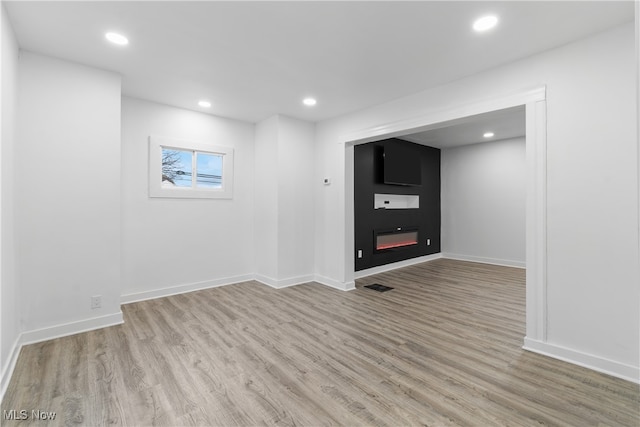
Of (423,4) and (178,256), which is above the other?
(423,4)

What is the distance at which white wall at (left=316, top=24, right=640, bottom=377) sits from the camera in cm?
223

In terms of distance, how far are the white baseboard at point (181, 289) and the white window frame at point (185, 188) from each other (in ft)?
4.31

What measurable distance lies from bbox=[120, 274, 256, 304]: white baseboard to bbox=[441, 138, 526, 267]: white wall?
5102 millimetres

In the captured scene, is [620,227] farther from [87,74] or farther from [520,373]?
[87,74]

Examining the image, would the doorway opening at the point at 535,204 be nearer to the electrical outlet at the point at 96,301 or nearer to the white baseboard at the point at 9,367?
the white baseboard at the point at 9,367

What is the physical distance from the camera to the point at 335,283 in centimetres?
466

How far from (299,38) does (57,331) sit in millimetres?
3515

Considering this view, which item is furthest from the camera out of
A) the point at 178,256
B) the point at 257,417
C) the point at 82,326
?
the point at 178,256

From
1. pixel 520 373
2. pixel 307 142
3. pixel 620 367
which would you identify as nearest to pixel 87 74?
pixel 307 142

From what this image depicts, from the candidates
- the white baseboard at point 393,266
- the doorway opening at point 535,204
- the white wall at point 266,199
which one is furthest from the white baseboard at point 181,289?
the doorway opening at point 535,204

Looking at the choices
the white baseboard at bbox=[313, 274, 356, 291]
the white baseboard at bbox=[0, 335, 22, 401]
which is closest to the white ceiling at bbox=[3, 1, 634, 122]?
the white baseboard at bbox=[0, 335, 22, 401]

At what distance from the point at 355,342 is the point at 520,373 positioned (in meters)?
1.30

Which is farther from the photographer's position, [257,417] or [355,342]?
[355,342]

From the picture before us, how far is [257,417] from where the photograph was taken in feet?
5.80
